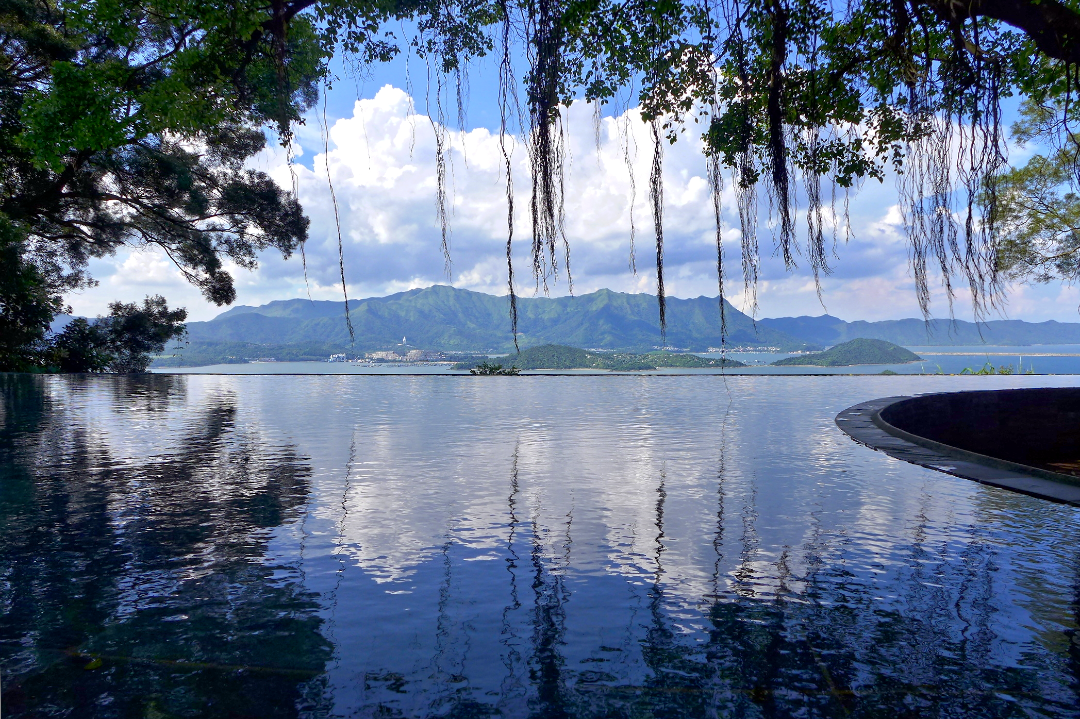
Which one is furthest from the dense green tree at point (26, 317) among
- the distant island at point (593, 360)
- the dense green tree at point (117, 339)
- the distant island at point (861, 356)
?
the distant island at point (861, 356)

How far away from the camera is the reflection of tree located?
2.46 metres

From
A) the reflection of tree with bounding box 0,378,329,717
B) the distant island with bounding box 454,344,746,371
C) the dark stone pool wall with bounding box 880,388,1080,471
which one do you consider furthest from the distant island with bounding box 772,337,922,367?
the reflection of tree with bounding box 0,378,329,717

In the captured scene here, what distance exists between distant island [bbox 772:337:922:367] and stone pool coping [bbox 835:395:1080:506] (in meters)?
28.2

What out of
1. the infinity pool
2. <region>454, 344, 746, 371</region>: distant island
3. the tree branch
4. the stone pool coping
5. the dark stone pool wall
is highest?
the tree branch

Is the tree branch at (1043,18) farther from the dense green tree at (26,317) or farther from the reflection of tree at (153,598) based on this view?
the dense green tree at (26,317)

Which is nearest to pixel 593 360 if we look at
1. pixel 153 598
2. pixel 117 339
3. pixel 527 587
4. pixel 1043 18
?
pixel 117 339

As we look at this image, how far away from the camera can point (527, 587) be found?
139 inches

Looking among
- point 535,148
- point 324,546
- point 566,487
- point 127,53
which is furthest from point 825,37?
point 127,53

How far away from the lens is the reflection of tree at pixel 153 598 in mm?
2455

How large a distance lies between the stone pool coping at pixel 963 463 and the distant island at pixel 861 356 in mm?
28203

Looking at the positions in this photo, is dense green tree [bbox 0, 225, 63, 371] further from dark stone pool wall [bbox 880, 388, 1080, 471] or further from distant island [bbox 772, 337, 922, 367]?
distant island [bbox 772, 337, 922, 367]

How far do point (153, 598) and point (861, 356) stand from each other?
49320 millimetres

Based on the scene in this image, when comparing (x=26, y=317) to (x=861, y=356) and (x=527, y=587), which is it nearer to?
(x=527, y=587)

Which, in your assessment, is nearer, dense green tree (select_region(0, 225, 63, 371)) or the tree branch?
the tree branch
